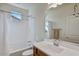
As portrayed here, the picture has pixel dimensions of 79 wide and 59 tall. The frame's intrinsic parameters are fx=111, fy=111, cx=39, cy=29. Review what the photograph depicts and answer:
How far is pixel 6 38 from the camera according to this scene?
117cm

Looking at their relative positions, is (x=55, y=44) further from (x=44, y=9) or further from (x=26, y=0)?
(x=26, y=0)

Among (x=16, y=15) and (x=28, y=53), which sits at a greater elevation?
(x=16, y=15)

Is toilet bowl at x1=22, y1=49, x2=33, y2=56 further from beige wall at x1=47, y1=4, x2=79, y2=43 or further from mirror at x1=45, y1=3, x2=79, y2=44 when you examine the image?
beige wall at x1=47, y1=4, x2=79, y2=43


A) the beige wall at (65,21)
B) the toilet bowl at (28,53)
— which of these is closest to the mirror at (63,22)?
the beige wall at (65,21)

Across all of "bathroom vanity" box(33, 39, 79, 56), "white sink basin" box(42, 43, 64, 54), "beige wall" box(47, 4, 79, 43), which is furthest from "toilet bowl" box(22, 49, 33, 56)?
"beige wall" box(47, 4, 79, 43)

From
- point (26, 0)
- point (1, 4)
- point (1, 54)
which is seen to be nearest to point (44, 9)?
point (26, 0)

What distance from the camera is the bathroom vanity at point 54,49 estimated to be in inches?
45.3

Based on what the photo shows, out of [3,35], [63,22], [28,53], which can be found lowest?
[28,53]

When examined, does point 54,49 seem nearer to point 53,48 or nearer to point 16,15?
point 53,48

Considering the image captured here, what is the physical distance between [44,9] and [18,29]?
360 millimetres

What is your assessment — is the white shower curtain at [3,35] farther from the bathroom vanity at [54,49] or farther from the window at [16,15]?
the bathroom vanity at [54,49]

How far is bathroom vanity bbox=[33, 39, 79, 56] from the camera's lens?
115 centimetres

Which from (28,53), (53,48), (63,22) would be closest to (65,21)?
(63,22)

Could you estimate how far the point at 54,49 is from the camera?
3.88 ft
